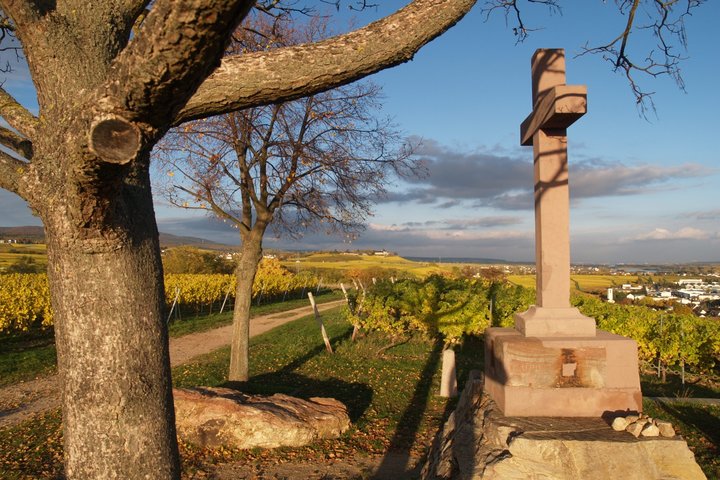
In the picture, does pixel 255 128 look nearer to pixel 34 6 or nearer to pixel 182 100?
pixel 34 6

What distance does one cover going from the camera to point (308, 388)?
930 cm

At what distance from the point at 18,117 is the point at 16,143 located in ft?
3.70

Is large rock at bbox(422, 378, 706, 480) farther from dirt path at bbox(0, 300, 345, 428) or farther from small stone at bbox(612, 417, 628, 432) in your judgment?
dirt path at bbox(0, 300, 345, 428)

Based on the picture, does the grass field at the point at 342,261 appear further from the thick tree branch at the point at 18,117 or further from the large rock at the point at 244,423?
the thick tree branch at the point at 18,117

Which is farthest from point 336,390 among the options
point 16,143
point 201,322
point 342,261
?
point 342,261

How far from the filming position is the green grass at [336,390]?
235 inches

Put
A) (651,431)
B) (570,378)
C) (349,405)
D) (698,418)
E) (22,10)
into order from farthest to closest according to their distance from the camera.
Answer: (349,405) < (698,418) < (570,378) < (651,431) < (22,10)

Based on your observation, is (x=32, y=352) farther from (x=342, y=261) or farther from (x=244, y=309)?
(x=342, y=261)

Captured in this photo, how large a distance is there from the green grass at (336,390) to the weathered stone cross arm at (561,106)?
4.35 m

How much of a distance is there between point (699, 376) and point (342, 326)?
433 inches

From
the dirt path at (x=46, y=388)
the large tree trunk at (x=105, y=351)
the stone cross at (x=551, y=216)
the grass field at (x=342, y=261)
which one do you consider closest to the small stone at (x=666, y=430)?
the stone cross at (x=551, y=216)

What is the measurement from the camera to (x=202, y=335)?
1720cm

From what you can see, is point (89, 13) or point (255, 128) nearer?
point (89, 13)

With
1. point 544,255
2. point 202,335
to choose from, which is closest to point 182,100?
point 544,255
